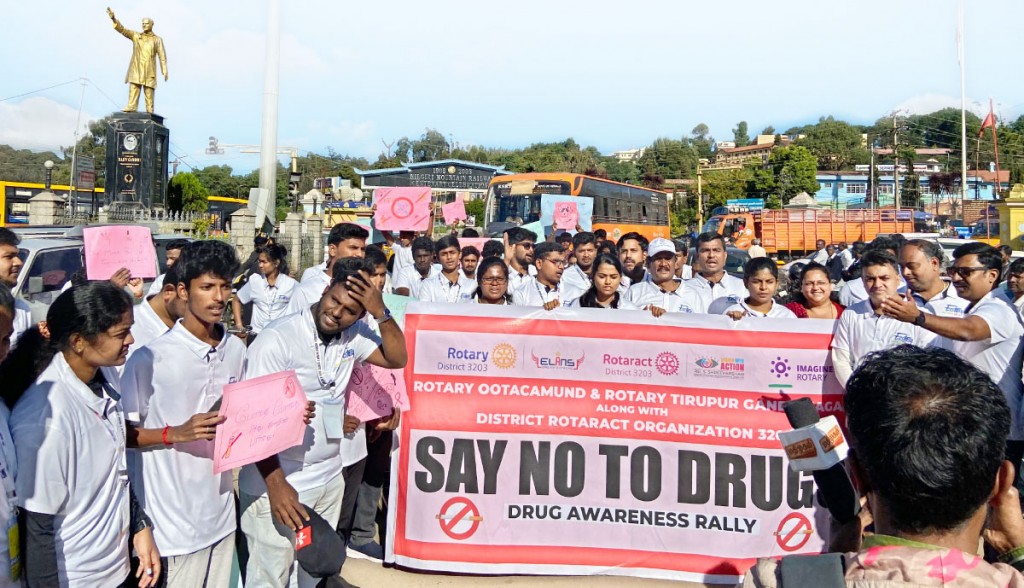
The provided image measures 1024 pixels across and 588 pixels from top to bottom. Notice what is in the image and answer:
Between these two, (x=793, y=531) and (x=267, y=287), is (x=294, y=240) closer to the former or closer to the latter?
(x=267, y=287)

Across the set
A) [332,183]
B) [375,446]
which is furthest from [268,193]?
[332,183]

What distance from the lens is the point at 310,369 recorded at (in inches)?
130

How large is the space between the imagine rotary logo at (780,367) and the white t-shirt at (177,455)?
3.02 m

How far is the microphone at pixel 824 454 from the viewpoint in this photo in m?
1.69

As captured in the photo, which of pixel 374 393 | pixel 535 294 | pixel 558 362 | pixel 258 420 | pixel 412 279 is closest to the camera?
pixel 258 420

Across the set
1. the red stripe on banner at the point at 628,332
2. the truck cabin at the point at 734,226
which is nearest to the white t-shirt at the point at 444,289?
the red stripe on banner at the point at 628,332

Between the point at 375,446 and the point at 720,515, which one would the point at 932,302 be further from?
the point at 375,446

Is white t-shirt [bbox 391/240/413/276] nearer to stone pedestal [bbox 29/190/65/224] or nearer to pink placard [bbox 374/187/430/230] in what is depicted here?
pink placard [bbox 374/187/430/230]

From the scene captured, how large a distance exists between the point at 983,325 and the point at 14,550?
13.9 ft

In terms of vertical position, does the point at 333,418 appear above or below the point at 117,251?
below

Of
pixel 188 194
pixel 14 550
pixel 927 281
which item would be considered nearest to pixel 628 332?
pixel 927 281

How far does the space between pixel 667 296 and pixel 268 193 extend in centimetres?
1852

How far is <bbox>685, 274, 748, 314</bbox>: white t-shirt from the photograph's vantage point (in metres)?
5.79

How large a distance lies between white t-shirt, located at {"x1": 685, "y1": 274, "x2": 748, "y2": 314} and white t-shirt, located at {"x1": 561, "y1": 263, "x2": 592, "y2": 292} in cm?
134
